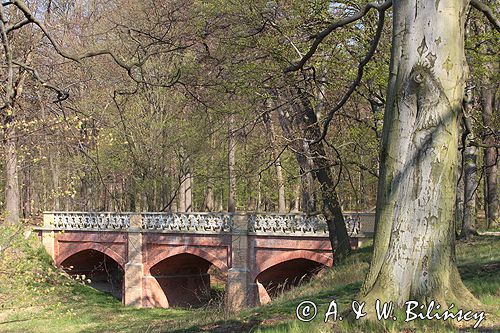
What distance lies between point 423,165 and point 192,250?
20.0 metres

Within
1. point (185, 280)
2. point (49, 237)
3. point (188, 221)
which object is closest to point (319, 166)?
point (188, 221)

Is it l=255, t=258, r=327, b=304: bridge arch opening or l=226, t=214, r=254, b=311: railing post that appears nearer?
l=226, t=214, r=254, b=311: railing post

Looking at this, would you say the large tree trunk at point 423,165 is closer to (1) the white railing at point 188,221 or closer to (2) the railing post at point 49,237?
(1) the white railing at point 188,221

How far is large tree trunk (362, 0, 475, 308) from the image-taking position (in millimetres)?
4672

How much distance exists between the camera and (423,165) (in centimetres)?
475

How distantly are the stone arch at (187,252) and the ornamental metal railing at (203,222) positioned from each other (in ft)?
2.46

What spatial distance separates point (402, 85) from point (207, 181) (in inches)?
878

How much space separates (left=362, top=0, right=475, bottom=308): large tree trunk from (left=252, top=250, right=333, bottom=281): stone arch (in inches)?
613

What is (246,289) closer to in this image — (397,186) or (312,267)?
(312,267)

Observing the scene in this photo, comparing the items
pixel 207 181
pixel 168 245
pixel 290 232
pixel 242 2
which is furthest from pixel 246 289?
pixel 242 2

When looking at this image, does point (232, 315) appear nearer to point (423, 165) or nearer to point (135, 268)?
point (423, 165)

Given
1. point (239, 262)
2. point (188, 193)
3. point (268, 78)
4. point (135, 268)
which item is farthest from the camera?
point (188, 193)

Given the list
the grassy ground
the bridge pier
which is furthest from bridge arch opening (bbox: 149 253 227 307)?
the bridge pier

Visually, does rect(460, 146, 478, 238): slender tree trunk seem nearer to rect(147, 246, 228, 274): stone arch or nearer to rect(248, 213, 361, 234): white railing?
rect(248, 213, 361, 234): white railing
